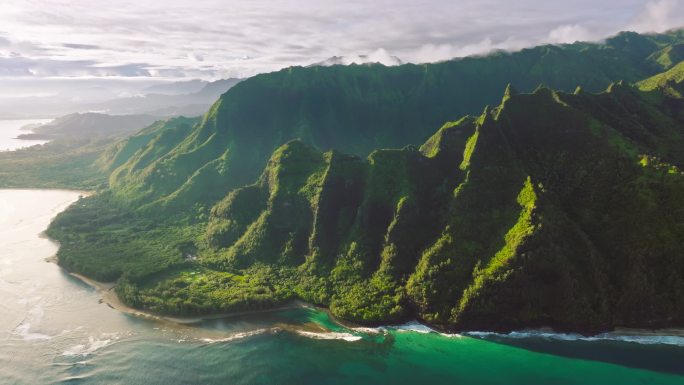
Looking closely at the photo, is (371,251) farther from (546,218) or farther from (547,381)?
(547,381)

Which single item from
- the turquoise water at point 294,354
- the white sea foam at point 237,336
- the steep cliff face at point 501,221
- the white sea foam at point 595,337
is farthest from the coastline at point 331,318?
A: the white sea foam at point 237,336

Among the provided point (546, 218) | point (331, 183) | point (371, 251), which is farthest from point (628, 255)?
point (331, 183)

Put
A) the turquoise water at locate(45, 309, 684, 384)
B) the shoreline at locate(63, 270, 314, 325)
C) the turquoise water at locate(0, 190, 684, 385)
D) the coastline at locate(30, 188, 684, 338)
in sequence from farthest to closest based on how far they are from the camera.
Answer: the shoreline at locate(63, 270, 314, 325) → the coastline at locate(30, 188, 684, 338) → the turquoise water at locate(0, 190, 684, 385) → the turquoise water at locate(45, 309, 684, 384)

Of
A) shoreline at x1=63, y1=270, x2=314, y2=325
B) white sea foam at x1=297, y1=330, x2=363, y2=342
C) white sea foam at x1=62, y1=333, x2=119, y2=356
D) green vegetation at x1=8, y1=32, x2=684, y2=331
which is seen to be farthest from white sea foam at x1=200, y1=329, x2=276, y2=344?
white sea foam at x1=62, y1=333, x2=119, y2=356

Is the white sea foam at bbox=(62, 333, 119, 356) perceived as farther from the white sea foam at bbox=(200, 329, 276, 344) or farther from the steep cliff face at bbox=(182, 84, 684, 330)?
the steep cliff face at bbox=(182, 84, 684, 330)

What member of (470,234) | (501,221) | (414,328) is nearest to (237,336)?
(414,328)
